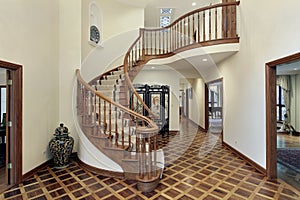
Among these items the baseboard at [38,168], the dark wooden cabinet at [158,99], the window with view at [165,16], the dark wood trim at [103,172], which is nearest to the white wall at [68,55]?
the baseboard at [38,168]

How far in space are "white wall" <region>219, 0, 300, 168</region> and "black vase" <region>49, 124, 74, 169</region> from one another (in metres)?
3.89

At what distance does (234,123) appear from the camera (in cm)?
482

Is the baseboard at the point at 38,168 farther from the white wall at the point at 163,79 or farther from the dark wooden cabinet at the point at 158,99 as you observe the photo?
the white wall at the point at 163,79

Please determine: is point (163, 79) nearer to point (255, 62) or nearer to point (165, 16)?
point (165, 16)

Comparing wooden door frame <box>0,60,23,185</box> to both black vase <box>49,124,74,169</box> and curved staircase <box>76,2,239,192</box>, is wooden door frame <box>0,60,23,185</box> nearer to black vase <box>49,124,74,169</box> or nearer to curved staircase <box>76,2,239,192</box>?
black vase <box>49,124,74,169</box>

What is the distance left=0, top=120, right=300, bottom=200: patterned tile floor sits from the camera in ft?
8.60

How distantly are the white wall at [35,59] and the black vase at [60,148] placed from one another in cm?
23

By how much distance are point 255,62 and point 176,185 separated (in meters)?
2.85

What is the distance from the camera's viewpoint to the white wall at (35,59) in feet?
9.43

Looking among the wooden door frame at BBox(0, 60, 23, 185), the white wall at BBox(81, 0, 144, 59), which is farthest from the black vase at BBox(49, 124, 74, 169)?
the white wall at BBox(81, 0, 144, 59)

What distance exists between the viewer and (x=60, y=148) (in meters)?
3.66

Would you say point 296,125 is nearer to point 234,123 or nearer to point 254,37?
point 234,123

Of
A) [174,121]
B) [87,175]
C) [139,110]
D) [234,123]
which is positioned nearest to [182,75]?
[174,121]

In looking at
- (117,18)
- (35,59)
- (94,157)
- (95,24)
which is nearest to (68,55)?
(35,59)
